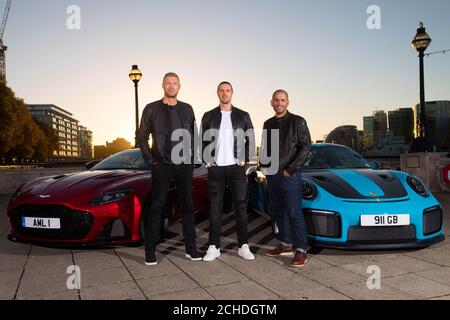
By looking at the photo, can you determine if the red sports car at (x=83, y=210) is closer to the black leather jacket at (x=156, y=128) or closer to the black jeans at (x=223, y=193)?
the black leather jacket at (x=156, y=128)

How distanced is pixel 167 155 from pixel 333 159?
2328mm

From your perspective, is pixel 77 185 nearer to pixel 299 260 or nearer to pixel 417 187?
pixel 299 260

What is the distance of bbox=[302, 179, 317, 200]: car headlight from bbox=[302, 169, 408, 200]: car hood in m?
0.08

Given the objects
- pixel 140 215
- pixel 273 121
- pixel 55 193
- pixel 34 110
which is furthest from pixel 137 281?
pixel 34 110

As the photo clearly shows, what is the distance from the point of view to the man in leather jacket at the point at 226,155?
13.3ft

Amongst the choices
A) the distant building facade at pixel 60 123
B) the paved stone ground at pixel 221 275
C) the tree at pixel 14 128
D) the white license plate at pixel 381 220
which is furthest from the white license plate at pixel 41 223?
the distant building facade at pixel 60 123

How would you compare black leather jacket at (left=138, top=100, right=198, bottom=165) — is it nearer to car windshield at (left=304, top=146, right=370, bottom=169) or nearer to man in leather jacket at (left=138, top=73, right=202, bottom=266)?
man in leather jacket at (left=138, top=73, right=202, bottom=266)

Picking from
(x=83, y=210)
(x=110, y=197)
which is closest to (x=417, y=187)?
(x=110, y=197)

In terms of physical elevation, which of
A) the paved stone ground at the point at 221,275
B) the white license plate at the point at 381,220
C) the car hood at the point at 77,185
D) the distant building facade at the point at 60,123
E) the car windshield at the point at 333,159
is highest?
the distant building facade at the point at 60,123

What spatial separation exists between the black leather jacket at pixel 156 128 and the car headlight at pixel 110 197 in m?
0.59

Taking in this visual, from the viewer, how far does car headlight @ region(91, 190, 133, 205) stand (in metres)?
4.13

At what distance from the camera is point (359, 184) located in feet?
13.5

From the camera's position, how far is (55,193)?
4277 millimetres
